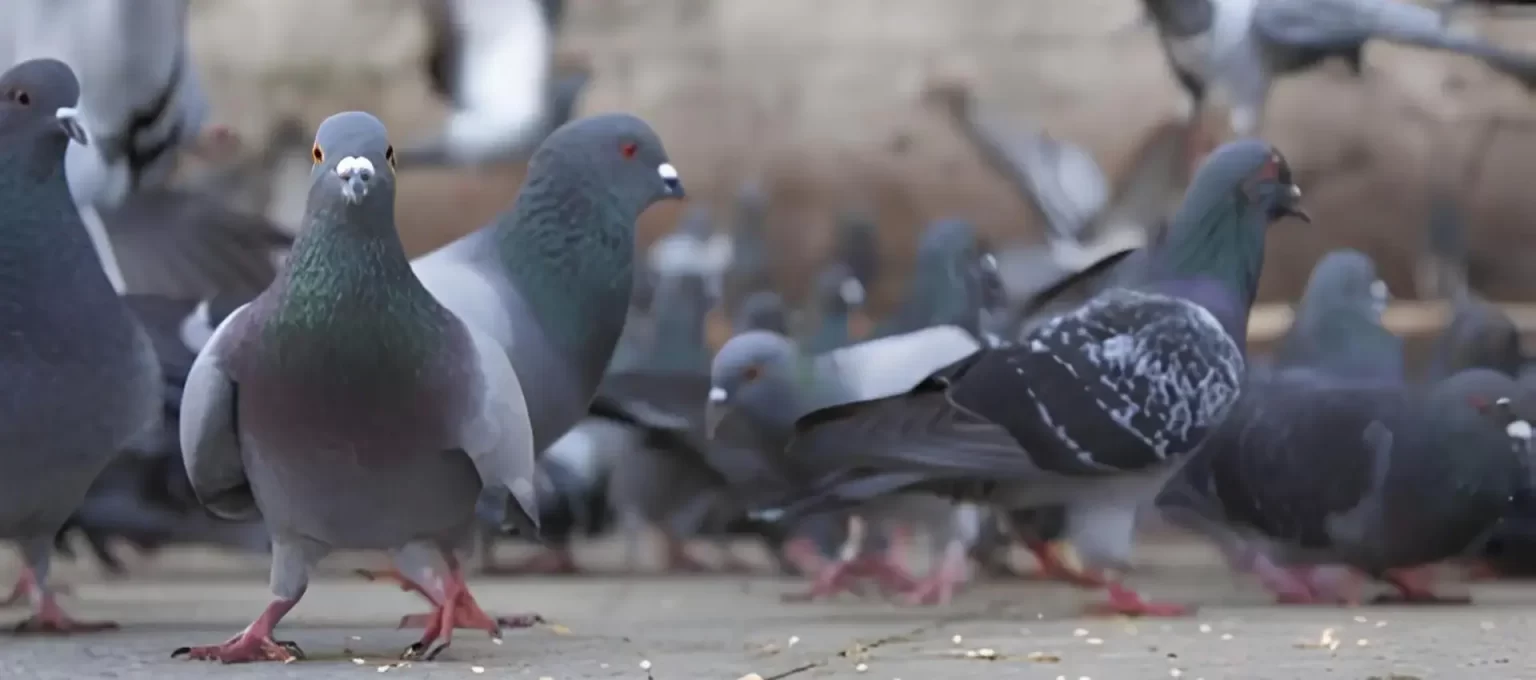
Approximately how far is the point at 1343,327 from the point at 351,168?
3882 mm

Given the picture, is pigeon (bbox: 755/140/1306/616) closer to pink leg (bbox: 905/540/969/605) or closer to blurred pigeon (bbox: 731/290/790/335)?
pink leg (bbox: 905/540/969/605)

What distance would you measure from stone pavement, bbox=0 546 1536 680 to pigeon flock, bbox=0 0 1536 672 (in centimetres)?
14

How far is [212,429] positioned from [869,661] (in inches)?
44.3

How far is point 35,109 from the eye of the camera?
3.73 m

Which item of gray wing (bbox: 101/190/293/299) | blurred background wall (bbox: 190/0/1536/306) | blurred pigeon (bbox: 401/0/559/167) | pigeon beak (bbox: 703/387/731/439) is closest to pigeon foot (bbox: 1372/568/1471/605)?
pigeon beak (bbox: 703/387/731/439)

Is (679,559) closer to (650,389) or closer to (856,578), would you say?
(650,389)

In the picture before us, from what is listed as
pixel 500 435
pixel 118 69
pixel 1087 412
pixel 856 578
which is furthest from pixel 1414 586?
pixel 118 69

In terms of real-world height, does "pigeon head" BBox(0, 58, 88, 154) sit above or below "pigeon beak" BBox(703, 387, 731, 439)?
above

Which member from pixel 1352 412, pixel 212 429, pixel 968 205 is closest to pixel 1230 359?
pixel 1352 412

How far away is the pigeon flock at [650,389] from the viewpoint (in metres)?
3.12

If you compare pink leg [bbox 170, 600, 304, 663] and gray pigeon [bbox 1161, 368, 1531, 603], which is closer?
pink leg [bbox 170, 600, 304, 663]

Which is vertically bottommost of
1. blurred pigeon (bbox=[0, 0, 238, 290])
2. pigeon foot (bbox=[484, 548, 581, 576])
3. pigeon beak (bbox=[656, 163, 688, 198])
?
pigeon foot (bbox=[484, 548, 581, 576])

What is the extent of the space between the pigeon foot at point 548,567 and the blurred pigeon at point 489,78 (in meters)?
3.09

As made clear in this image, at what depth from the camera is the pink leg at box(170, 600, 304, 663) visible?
3.12m
